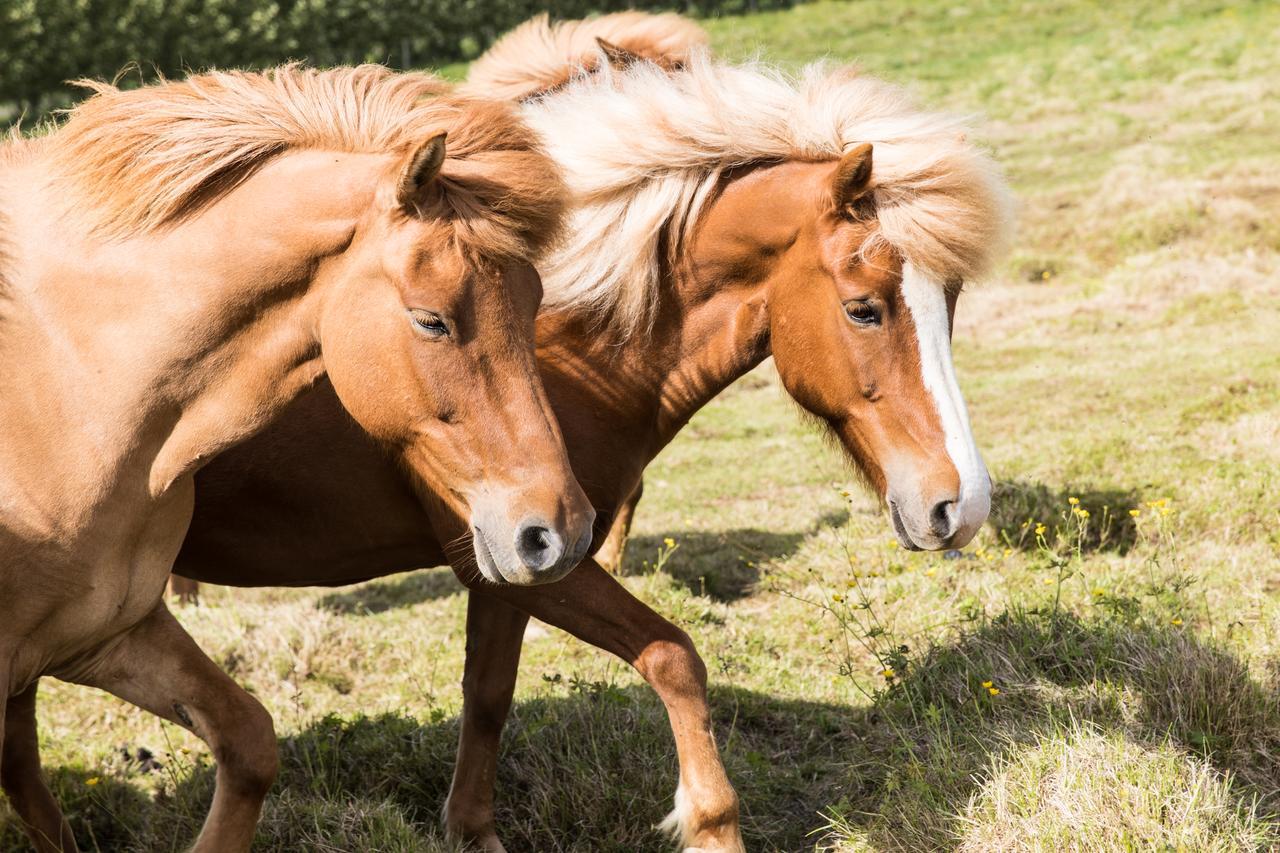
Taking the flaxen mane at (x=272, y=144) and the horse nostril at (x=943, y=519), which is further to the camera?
the horse nostril at (x=943, y=519)

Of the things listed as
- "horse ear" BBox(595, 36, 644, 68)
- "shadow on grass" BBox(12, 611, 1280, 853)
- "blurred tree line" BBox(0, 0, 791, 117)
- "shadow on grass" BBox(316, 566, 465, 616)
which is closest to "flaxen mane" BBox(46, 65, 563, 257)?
"shadow on grass" BBox(12, 611, 1280, 853)

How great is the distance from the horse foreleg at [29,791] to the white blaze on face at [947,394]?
9.16 feet

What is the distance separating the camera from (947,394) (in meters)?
3.29

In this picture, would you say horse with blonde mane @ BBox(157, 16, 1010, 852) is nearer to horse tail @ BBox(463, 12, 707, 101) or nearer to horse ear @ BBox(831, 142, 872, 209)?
horse ear @ BBox(831, 142, 872, 209)

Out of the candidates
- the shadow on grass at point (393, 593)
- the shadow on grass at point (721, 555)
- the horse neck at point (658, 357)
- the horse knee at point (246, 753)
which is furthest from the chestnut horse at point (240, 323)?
the shadow on grass at point (393, 593)

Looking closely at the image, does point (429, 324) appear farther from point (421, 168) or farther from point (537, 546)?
point (537, 546)

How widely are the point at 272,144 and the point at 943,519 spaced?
76.6 inches

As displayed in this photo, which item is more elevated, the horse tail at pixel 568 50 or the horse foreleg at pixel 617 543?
the horse tail at pixel 568 50

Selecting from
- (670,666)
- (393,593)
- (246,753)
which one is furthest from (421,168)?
(393,593)

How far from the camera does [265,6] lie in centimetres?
4081

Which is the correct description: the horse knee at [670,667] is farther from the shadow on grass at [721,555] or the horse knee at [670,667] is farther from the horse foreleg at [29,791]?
the shadow on grass at [721,555]

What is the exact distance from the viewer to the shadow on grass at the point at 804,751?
3590 mm

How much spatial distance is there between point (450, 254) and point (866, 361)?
1.27m

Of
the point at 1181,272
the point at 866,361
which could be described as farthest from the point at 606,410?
the point at 1181,272
